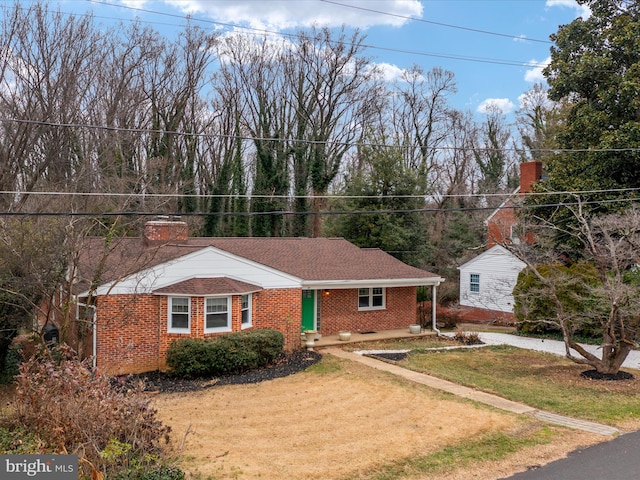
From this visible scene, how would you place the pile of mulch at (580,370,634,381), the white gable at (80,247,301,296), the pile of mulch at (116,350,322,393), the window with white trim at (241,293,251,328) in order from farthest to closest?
Result: the window with white trim at (241,293,251,328)
the white gable at (80,247,301,296)
the pile of mulch at (580,370,634,381)
the pile of mulch at (116,350,322,393)

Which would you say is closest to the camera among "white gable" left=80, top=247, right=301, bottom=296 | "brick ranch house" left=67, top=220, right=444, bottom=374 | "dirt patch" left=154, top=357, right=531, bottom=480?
"dirt patch" left=154, top=357, right=531, bottom=480

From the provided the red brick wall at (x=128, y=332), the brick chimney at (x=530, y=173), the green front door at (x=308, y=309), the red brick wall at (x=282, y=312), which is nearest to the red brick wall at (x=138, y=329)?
the red brick wall at (x=128, y=332)

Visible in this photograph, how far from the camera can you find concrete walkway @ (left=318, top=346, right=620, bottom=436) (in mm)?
10039

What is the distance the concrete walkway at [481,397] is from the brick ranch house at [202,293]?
3.06 m

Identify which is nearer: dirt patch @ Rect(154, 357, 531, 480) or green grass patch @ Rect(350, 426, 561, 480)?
green grass patch @ Rect(350, 426, 561, 480)

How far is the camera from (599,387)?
1320 cm

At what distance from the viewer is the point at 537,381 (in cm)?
1398

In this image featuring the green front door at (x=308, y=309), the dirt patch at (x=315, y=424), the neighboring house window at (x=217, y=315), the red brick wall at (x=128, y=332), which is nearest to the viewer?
the dirt patch at (x=315, y=424)

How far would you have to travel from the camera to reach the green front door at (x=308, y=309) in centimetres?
2000

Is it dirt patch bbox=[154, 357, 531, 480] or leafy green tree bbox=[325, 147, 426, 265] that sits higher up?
leafy green tree bbox=[325, 147, 426, 265]

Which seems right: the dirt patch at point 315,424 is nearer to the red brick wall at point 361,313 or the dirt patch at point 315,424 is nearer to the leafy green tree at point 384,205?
the red brick wall at point 361,313

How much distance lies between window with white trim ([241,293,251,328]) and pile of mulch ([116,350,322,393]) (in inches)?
63.4

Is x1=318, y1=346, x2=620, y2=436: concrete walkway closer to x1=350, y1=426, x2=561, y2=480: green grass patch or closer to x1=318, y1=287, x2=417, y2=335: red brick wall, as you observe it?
x1=350, y1=426, x2=561, y2=480: green grass patch

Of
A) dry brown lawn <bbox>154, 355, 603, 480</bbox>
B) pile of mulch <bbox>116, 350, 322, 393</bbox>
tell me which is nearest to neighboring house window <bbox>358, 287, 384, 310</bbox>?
pile of mulch <bbox>116, 350, 322, 393</bbox>
